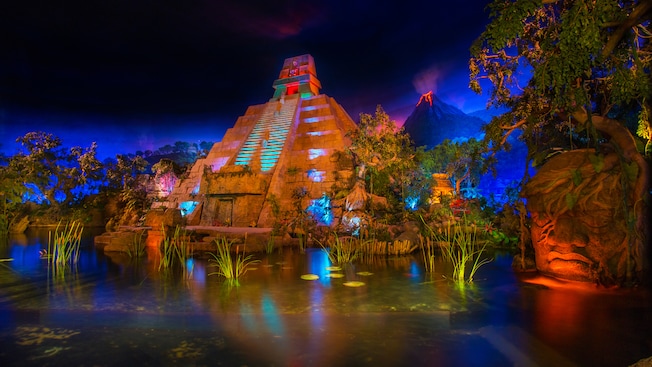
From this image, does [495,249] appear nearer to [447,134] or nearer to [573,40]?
[573,40]

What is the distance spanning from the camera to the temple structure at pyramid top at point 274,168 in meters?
16.1

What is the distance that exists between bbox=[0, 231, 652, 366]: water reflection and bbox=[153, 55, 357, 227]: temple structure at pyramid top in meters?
7.91

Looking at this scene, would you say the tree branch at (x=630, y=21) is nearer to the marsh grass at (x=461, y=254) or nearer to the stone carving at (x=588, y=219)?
the stone carving at (x=588, y=219)

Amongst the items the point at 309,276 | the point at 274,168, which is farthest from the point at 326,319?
the point at 274,168

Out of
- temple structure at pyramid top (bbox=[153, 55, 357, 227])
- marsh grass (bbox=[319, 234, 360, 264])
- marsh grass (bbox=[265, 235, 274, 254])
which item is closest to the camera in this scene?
marsh grass (bbox=[319, 234, 360, 264])

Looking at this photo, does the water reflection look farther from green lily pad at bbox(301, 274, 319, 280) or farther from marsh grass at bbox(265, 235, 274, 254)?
marsh grass at bbox(265, 235, 274, 254)

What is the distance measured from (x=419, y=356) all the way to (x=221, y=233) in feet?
31.8

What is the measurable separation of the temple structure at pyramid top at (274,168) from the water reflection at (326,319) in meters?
7.91

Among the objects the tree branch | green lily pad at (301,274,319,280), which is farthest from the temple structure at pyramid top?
the tree branch

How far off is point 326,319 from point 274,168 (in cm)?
1414

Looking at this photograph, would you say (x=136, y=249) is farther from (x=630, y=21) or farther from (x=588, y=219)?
(x=630, y=21)

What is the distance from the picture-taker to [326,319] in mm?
4469

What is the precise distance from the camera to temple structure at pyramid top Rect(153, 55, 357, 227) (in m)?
16.1

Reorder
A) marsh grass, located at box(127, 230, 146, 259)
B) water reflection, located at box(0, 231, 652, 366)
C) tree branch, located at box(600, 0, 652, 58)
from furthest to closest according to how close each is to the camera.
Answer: marsh grass, located at box(127, 230, 146, 259)
water reflection, located at box(0, 231, 652, 366)
tree branch, located at box(600, 0, 652, 58)
